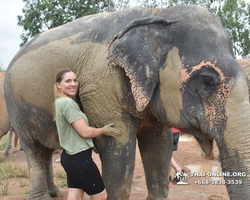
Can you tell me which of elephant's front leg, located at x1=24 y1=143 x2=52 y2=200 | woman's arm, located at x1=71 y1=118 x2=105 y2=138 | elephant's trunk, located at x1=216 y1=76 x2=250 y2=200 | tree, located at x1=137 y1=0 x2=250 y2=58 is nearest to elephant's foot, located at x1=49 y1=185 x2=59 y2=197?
elephant's front leg, located at x1=24 y1=143 x2=52 y2=200

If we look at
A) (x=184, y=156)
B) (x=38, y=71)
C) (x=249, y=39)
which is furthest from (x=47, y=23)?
(x=38, y=71)

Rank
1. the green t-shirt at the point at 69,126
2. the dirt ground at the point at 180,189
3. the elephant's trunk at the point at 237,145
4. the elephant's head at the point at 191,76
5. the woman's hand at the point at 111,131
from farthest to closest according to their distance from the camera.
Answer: the dirt ground at the point at 180,189 < the woman's hand at the point at 111,131 < the green t-shirt at the point at 69,126 < the elephant's head at the point at 191,76 < the elephant's trunk at the point at 237,145

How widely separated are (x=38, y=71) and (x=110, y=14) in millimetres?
1015

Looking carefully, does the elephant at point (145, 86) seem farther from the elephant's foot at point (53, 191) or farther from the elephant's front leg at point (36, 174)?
the elephant's foot at point (53, 191)

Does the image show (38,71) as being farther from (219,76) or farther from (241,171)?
(241,171)

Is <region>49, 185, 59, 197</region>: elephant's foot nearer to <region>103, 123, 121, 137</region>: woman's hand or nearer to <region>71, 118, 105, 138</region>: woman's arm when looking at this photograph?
<region>103, 123, 121, 137</region>: woman's hand

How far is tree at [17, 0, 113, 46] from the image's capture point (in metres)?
17.2

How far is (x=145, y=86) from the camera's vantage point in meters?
3.19

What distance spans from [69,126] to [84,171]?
0.42 m

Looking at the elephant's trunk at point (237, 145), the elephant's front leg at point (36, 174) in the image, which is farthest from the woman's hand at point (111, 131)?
the elephant's front leg at point (36, 174)

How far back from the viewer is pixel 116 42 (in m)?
3.31

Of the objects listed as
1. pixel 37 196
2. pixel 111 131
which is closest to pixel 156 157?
pixel 111 131

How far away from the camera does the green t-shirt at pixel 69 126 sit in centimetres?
302

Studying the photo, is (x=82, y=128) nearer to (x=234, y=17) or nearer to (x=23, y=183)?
(x=23, y=183)
